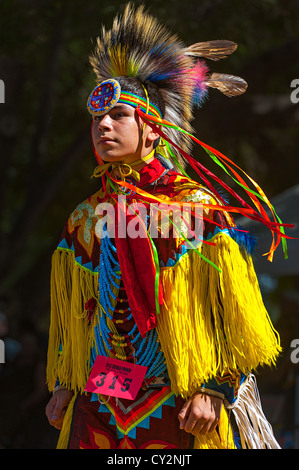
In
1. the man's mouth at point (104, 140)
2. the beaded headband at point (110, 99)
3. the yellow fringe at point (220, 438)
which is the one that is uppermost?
the beaded headband at point (110, 99)

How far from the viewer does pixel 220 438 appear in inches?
94.3

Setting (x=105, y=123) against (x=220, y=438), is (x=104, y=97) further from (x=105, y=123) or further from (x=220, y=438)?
(x=220, y=438)

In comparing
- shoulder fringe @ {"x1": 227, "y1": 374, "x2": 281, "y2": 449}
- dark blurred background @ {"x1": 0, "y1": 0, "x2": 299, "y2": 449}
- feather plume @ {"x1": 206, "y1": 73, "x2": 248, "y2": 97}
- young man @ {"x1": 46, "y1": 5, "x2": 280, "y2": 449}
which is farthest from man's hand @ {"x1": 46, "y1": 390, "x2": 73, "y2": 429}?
dark blurred background @ {"x1": 0, "y1": 0, "x2": 299, "y2": 449}

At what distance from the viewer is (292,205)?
529 centimetres

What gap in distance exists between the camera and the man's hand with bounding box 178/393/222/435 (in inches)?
90.6

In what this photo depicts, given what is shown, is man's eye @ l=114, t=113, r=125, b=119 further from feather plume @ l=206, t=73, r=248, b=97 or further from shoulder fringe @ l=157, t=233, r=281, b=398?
shoulder fringe @ l=157, t=233, r=281, b=398

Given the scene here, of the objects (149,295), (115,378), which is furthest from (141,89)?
(115,378)

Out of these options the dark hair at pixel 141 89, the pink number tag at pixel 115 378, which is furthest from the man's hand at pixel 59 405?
the dark hair at pixel 141 89

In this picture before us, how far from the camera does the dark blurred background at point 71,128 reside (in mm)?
5277

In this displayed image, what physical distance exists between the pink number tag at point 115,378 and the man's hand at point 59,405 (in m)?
0.19

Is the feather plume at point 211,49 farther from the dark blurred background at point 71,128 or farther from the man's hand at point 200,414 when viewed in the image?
the man's hand at point 200,414

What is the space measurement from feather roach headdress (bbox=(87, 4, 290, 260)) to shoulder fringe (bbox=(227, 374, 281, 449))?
0.59 metres
